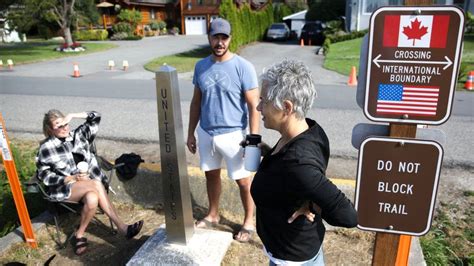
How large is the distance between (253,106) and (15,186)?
81.2 inches

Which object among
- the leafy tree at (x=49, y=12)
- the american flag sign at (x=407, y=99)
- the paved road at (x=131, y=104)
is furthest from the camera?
the leafy tree at (x=49, y=12)

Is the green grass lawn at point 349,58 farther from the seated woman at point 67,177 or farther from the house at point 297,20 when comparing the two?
the house at point 297,20

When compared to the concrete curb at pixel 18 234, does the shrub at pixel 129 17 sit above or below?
above

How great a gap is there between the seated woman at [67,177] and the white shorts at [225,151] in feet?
3.00

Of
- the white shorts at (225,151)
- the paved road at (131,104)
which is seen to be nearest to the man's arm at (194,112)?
the white shorts at (225,151)

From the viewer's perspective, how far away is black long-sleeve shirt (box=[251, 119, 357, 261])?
1.55 meters

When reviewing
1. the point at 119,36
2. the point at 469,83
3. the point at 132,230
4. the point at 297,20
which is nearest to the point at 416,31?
the point at 132,230

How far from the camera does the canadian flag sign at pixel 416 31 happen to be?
157 cm

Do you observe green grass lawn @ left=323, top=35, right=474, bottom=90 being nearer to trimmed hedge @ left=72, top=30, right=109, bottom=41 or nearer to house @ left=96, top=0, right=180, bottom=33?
trimmed hedge @ left=72, top=30, right=109, bottom=41

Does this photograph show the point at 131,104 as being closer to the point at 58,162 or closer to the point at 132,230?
the point at 58,162

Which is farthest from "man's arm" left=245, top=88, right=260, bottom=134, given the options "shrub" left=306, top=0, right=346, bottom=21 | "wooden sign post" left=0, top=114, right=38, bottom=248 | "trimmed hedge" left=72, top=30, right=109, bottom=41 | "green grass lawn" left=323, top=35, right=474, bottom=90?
"trimmed hedge" left=72, top=30, right=109, bottom=41

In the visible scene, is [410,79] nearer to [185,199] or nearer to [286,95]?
[286,95]

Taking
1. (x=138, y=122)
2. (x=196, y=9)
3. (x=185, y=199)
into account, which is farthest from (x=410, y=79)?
(x=196, y=9)

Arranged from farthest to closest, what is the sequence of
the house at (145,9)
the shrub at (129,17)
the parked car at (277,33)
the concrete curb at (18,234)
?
the house at (145,9), the shrub at (129,17), the parked car at (277,33), the concrete curb at (18,234)
